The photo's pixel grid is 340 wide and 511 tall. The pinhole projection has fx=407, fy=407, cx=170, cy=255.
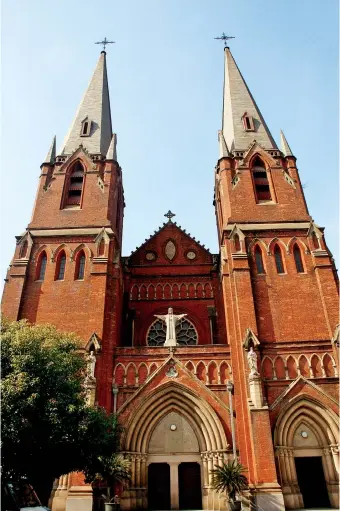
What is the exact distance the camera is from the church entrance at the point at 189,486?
18.1 metres

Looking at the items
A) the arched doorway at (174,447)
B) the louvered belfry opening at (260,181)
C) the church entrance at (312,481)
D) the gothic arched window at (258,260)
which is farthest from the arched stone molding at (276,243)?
the church entrance at (312,481)

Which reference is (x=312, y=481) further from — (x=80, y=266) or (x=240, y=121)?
(x=240, y=121)

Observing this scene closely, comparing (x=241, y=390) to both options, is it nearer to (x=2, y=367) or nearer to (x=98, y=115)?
(x=2, y=367)

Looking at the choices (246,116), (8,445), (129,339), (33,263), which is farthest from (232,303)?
(246,116)

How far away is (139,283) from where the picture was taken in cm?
2638

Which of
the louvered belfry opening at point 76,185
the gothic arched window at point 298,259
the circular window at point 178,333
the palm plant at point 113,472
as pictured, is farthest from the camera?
the louvered belfry opening at point 76,185

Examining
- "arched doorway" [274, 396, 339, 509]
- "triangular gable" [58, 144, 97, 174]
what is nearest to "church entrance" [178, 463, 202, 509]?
"arched doorway" [274, 396, 339, 509]

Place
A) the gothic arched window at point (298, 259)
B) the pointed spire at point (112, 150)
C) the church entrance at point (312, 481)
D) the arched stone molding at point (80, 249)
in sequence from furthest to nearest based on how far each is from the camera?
the pointed spire at point (112, 150)
the arched stone molding at point (80, 249)
the gothic arched window at point (298, 259)
the church entrance at point (312, 481)

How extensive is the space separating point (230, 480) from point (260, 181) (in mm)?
18152

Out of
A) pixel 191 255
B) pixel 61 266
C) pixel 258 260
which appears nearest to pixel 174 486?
pixel 258 260

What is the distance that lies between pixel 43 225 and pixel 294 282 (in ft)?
49.3

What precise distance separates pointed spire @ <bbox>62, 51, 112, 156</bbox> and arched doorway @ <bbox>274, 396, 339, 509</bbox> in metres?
20.8

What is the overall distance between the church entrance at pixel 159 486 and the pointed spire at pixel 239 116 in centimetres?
2056

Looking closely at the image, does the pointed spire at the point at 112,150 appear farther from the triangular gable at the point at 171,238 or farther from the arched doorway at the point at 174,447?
the arched doorway at the point at 174,447
